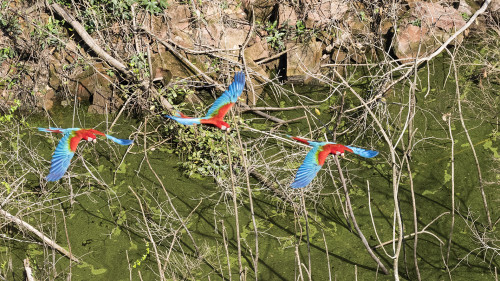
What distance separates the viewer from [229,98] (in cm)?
387

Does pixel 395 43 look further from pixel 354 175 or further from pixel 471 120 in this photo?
pixel 354 175

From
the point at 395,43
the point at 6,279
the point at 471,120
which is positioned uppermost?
the point at 395,43

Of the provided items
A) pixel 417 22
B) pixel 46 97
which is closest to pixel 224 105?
pixel 46 97

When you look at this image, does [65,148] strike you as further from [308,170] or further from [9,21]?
[9,21]

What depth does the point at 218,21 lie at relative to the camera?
20.3 feet

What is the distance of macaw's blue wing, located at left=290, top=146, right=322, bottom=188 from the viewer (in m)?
3.39

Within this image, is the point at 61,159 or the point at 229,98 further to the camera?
the point at 229,98

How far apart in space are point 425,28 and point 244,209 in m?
2.87

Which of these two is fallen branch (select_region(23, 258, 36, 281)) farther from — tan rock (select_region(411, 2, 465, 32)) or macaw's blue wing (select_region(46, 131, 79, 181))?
tan rock (select_region(411, 2, 465, 32))

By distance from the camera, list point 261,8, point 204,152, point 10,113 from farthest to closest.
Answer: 1. point 261,8
2. point 10,113
3. point 204,152

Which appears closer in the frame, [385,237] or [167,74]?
[385,237]

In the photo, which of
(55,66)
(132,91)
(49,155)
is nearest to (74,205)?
(49,155)

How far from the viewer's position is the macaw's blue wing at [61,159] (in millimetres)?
3668

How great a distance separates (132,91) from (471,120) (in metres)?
3.28
